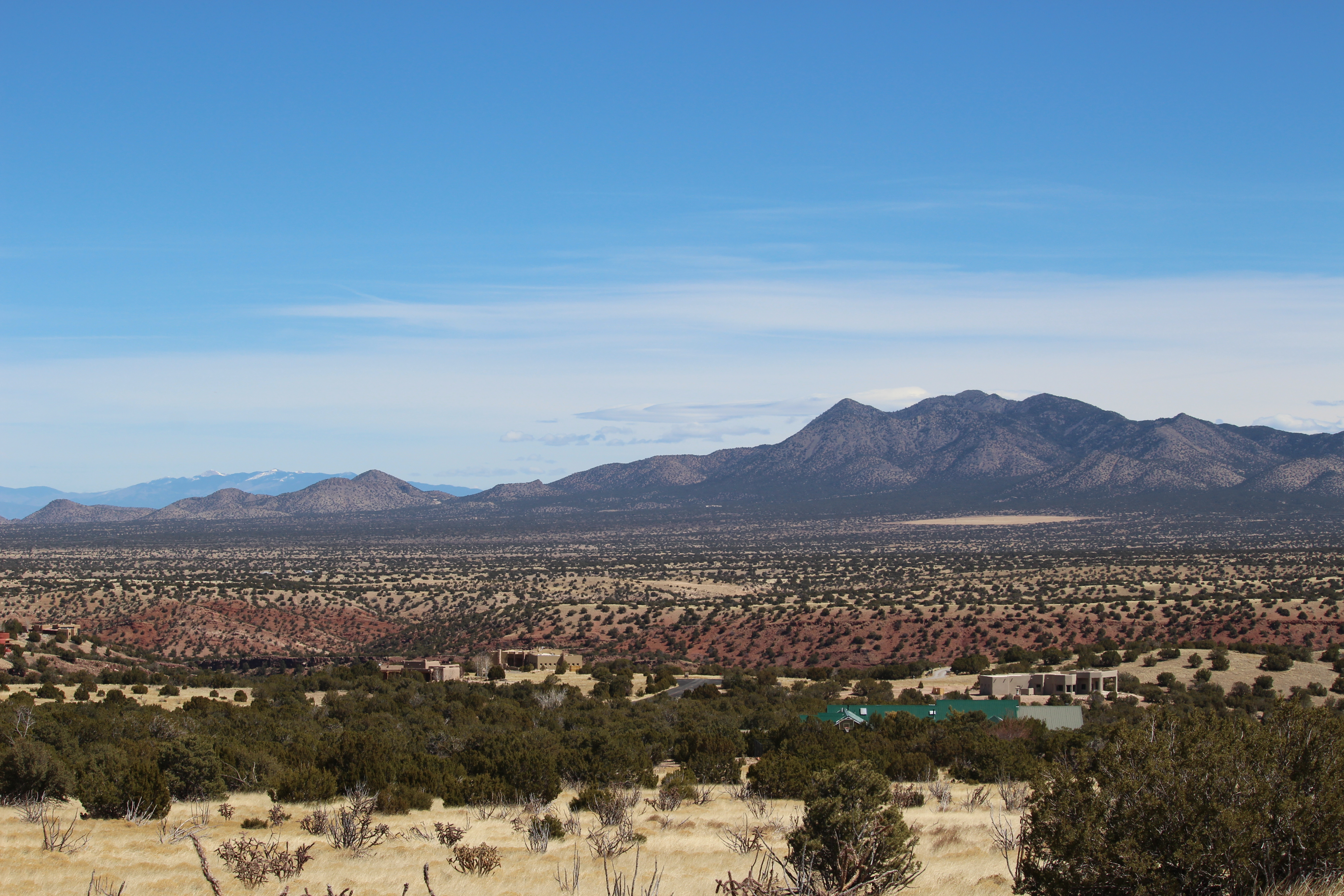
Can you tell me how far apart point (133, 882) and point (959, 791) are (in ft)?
46.9

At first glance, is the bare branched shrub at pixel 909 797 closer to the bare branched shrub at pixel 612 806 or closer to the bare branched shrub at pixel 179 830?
the bare branched shrub at pixel 612 806

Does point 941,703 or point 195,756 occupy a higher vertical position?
point 195,756

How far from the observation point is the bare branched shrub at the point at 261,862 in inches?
518

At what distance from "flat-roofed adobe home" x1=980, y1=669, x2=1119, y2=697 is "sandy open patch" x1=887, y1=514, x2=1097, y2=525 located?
143 m

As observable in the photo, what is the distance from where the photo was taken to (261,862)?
1348 cm

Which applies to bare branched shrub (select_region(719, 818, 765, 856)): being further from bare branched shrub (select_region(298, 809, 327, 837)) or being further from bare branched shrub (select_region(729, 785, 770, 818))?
bare branched shrub (select_region(298, 809, 327, 837))

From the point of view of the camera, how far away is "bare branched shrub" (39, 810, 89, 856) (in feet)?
46.8

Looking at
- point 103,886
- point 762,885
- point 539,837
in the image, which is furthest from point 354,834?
point 762,885

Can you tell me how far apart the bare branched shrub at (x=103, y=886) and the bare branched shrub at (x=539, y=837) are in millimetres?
5015

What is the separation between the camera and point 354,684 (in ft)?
133

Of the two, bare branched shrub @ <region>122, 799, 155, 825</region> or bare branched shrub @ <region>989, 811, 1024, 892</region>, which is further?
bare branched shrub @ <region>122, 799, 155, 825</region>

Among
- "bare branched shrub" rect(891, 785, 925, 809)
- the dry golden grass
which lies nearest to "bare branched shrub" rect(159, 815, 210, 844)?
the dry golden grass

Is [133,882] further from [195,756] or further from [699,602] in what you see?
[699,602]

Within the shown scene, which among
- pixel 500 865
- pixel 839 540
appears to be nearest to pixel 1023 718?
pixel 500 865
